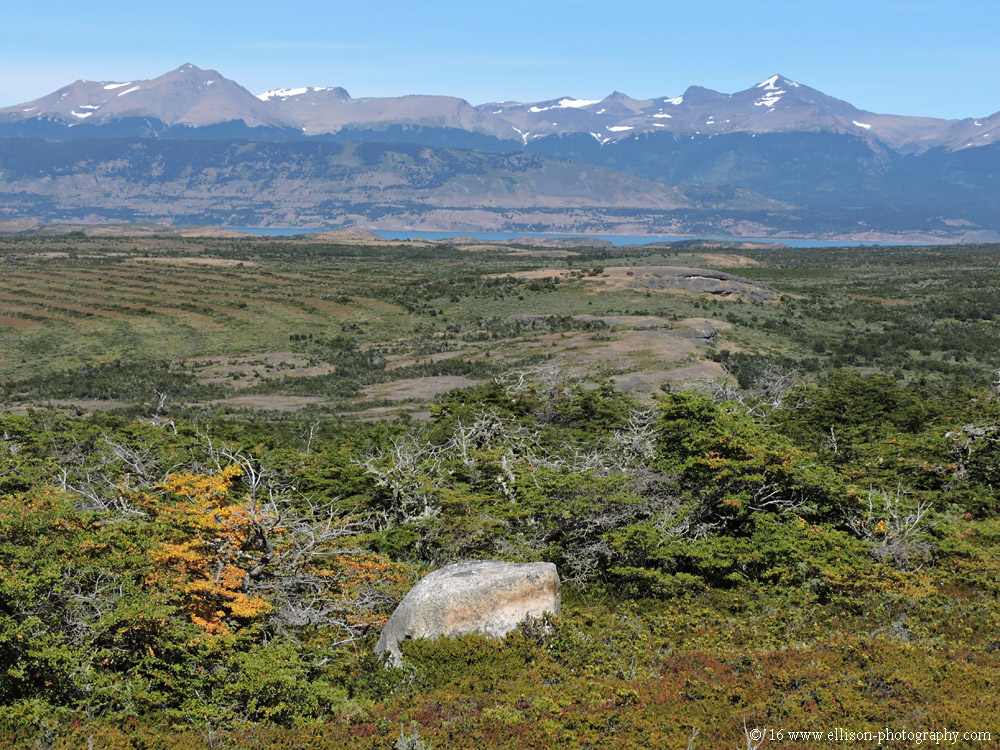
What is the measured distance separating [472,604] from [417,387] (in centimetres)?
4435

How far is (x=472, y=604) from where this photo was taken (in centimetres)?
1410

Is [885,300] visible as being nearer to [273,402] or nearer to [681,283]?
[681,283]

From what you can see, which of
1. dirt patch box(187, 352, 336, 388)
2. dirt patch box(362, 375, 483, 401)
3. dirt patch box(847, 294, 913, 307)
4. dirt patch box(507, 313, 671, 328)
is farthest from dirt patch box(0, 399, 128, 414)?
dirt patch box(847, 294, 913, 307)

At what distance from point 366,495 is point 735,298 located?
8323 centimetres

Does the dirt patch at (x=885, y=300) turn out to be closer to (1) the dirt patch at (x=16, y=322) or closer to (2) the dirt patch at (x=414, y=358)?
(2) the dirt patch at (x=414, y=358)

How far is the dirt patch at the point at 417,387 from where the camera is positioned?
55.1 meters

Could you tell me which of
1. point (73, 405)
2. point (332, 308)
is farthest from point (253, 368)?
point (332, 308)

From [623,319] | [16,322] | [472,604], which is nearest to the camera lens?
[472,604]

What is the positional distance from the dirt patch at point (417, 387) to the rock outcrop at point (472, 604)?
3865 centimetres

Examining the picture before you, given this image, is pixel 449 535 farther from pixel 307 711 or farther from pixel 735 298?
pixel 735 298

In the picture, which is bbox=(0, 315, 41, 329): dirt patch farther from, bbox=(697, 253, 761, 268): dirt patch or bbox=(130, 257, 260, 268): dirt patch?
bbox=(697, 253, 761, 268): dirt patch

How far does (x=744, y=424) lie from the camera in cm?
2136

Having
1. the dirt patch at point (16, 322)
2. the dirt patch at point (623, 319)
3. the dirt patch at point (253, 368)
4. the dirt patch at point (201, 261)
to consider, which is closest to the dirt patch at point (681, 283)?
the dirt patch at point (623, 319)

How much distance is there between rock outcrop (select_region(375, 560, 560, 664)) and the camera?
13.9 metres
